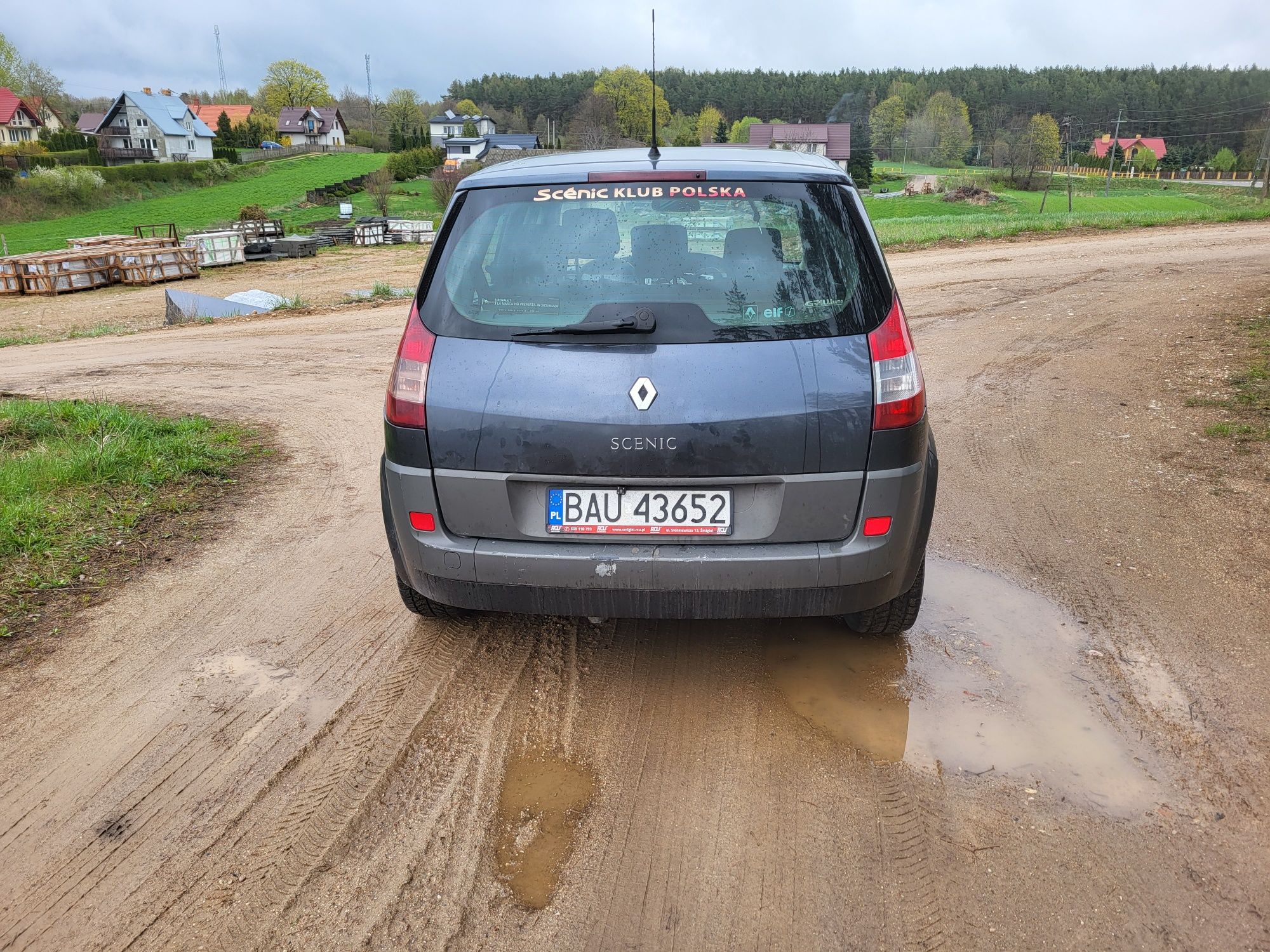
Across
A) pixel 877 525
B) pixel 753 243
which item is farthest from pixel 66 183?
pixel 877 525

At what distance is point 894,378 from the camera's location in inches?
115

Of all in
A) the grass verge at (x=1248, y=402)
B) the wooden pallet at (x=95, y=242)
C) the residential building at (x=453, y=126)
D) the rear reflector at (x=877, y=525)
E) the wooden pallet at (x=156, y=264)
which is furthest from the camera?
the residential building at (x=453, y=126)

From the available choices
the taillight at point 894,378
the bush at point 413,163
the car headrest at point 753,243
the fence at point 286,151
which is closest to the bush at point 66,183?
the bush at point 413,163

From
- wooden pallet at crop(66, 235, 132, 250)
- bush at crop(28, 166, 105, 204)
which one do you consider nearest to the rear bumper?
wooden pallet at crop(66, 235, 132, 250)

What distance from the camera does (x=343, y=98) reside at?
149 metres

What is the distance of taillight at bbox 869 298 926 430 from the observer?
9.45 ft

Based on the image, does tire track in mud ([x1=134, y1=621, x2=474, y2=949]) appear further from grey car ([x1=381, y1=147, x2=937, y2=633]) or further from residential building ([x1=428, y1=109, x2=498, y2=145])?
residential building ([x1=428, y1=109, x2=498, y2=145])

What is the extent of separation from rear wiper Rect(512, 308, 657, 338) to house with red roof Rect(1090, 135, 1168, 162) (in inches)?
5035

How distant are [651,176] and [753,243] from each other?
1.40 ft

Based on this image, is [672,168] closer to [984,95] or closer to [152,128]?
[152,128]

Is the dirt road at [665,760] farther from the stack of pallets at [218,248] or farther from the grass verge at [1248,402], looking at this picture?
the stack of pallets at [218,248]

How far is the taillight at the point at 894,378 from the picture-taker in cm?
288

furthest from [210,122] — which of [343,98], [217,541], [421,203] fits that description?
[217,541]

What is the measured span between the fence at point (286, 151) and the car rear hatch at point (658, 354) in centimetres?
9517
